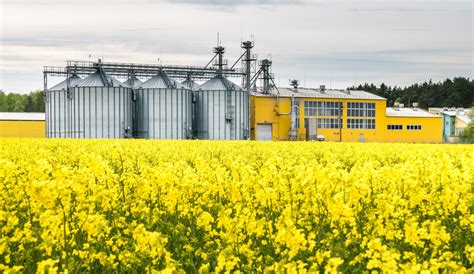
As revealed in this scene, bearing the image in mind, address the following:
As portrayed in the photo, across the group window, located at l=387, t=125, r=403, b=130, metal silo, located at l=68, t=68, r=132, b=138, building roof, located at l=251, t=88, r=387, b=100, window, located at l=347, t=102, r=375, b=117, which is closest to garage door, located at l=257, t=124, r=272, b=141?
building roof, located at l=251, t=88, r=387, b=100

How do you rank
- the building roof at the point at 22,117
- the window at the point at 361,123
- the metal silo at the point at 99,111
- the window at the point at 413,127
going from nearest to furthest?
the metal silo at the point at 99,111 → the window at the point at 361,123 → the building roof at the point at 22,117 → the window at the point at 413,127

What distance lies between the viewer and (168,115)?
5281 centimetres

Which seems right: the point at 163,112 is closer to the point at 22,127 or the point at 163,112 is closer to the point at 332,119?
the point at 332,119

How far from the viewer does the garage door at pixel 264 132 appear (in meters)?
61.6

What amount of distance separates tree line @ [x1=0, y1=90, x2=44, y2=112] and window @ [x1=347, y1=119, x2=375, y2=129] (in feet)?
249

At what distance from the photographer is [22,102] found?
423 feet

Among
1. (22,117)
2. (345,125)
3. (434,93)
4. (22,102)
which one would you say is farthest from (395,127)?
(22,102)

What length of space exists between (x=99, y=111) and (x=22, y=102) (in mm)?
84674

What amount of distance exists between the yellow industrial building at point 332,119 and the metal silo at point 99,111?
15.1m

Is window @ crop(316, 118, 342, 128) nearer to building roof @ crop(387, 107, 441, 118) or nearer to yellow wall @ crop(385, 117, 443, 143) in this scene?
yellow wall @ crop(385, 117, 443, 143)

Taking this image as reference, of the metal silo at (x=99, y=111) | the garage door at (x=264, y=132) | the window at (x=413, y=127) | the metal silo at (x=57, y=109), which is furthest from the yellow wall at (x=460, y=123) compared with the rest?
the metal silo at (x=57, y=109)

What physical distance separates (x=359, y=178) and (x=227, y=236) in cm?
293

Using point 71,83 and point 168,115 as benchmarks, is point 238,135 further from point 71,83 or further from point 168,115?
point 71,83

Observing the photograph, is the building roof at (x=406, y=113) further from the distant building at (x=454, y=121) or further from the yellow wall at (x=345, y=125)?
the distant building at (x=454, y=121)
